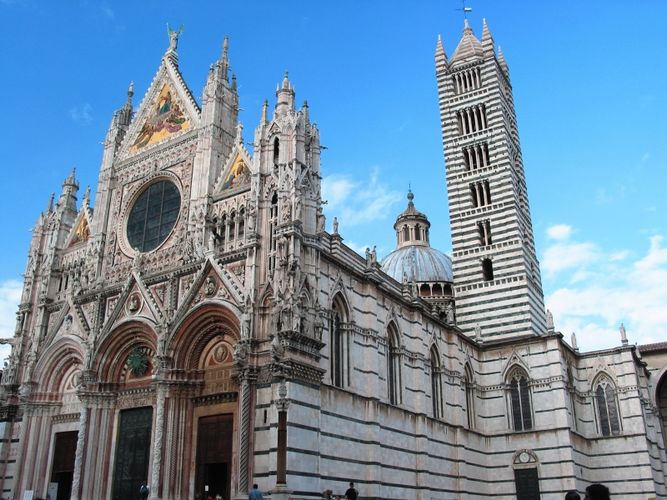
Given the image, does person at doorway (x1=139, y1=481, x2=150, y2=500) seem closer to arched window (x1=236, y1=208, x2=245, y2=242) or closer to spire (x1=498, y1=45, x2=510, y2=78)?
arched window (x1=236, y1=208, x2=245, y2=242)

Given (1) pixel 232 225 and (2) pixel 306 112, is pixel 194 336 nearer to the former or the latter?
(1) pixel 232 225

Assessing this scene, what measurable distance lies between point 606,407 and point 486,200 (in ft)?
39.8

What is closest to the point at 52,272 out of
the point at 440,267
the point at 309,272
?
the point at 309,272

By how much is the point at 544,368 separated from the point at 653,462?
8365 millimetres

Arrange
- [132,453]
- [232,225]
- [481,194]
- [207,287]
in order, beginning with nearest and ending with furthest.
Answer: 1. [207,287]
2. [132,453]
3. [232,225]
4. [481,194]

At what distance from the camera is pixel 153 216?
85.3 feet

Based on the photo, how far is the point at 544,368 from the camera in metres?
30.7

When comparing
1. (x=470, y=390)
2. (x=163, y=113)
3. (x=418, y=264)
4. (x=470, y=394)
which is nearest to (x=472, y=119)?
(x=418, y=264)

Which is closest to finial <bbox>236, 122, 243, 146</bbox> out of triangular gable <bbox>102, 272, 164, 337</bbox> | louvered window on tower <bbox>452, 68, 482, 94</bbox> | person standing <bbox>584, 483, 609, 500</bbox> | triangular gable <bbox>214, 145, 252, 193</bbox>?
triangular gable <bbox>214, 145, 252, 193</bbox>

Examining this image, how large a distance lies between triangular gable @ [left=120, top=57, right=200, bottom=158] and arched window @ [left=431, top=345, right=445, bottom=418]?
14.2 meters

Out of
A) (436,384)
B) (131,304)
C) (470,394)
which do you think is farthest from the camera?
(470,394)

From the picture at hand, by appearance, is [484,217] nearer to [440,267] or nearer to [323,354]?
[440,267]

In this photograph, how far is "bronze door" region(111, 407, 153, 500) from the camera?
22078 mm

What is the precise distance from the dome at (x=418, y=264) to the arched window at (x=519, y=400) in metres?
12.6
